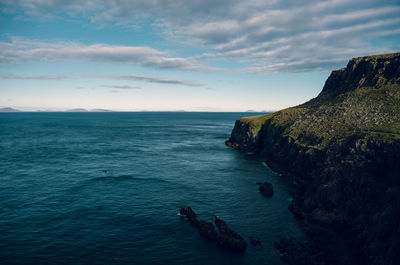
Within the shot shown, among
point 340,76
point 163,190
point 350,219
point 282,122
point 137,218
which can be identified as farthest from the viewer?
point 340,76

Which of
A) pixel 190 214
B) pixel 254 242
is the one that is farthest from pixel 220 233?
pixel 190 214

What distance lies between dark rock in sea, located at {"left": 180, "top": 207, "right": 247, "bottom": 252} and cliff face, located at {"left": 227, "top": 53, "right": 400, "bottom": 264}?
14.5m

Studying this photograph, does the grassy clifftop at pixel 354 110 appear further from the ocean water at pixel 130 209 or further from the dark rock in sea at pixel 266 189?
the dark rock in sea at pixel 266 189

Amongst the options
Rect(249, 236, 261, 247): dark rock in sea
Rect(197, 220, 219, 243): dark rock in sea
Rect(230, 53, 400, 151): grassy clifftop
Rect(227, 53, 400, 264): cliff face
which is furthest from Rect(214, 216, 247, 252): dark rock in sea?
Rect(230, 53, 400, 151): grassy clifftop

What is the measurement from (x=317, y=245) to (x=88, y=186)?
2207 inches

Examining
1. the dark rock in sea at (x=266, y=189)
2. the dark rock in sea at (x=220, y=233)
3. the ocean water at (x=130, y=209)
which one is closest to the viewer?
the ocean water at (x=130, y=209)

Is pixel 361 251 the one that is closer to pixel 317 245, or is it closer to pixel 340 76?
pixel 317 245

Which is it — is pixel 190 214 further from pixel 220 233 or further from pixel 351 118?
pixel 351 118

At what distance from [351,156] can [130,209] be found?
50680 mm

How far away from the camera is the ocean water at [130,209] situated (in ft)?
121

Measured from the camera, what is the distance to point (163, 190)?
6238 cm

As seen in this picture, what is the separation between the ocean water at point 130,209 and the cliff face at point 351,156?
281 inches

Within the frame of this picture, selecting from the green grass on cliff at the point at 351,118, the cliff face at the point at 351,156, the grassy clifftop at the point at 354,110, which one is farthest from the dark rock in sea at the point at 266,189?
the green grass on cliff at the point at 351,118


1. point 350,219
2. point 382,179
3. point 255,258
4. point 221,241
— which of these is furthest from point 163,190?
point 382,179
